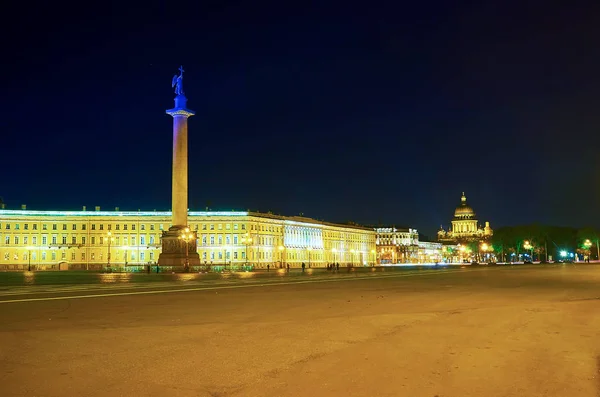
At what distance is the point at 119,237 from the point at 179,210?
7725 centimetres

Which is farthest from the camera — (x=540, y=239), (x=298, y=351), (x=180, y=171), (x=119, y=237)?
(x=540, y=239)

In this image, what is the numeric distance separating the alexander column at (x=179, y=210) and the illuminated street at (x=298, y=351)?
51.5 meters

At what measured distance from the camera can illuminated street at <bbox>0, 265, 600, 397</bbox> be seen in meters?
8.72

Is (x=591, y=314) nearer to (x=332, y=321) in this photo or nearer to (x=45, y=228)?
(x=332, y=321)

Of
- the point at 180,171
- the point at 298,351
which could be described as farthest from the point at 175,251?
the point at 298,351

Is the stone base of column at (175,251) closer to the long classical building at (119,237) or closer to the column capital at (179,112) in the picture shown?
the column capital at (179,112)

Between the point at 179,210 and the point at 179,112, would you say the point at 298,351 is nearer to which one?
the point at 179,210

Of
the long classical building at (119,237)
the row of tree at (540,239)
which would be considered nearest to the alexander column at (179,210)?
the long classical building at (119,237)

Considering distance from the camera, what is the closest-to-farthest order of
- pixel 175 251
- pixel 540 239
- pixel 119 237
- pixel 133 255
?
pixel 175 251 < pixel 133 255 < pixel 119 237 < pixel 540 239

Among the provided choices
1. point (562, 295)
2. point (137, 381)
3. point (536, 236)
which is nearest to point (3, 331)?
point (137, 381)

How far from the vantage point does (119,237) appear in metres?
143

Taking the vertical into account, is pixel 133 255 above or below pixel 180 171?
below

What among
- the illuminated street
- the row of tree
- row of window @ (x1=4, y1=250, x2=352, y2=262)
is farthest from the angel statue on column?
the row of tree

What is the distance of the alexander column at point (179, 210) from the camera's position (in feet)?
233
